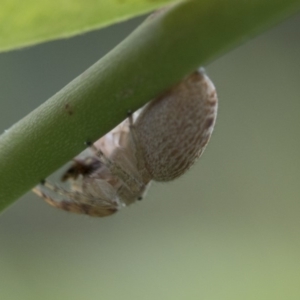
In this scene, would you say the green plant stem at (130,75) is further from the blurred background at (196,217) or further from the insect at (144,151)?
the blurred background at (196,217)

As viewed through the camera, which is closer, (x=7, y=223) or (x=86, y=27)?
(x=86, y=27)

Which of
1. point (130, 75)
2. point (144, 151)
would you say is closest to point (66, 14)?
point (130, 75)

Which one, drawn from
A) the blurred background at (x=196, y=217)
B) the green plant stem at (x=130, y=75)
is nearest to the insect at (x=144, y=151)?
the green plant stem at (x=130, y=75)

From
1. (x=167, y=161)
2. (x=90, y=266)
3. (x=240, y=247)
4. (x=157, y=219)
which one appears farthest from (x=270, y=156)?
(x=167, y=161)

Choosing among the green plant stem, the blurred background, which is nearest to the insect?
the green plant stem

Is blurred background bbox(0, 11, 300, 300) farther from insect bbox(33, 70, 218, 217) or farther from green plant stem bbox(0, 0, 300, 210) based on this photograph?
green plant stem bbox(0, 0, 300, 210)

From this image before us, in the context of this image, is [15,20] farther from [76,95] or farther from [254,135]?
[254,135]
